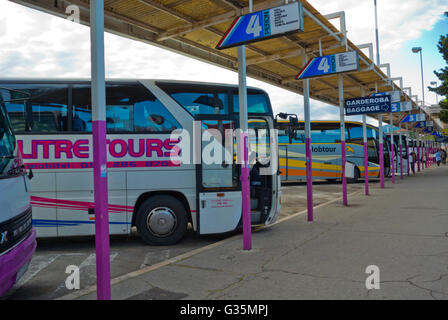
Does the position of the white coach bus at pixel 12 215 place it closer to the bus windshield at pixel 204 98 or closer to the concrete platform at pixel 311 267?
the concrete platform at pixel 311 267

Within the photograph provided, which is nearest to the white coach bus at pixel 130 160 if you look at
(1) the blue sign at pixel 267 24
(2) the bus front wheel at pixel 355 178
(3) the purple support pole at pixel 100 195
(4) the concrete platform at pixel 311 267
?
(4) the concrete platform at pixel 311 267

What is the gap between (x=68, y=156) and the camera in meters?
7.00

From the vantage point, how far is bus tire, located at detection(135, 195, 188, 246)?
7.24 metres

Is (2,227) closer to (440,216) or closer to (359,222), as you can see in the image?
(359,222)

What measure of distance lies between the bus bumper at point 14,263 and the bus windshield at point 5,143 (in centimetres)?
79

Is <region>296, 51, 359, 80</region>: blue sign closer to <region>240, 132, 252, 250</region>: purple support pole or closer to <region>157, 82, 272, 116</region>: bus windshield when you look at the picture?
<region>157, 82, 272, 116</region>: bus windshield

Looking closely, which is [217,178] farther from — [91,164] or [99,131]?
[99,131]

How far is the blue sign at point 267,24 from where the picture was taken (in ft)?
19.4

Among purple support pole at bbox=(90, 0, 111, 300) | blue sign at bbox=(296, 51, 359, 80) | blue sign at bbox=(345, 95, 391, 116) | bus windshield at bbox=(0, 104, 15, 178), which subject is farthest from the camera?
blue sign at bbox=(345, 95, 391, 116)

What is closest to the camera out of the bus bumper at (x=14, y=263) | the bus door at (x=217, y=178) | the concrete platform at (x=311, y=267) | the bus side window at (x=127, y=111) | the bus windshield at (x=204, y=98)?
the bus bumper at (x=14, y=263)

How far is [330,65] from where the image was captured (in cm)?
934

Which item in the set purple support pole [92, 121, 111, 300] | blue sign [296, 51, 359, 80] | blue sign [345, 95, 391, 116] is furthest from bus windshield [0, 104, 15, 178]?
blue sign [345, 95, 391, 116]

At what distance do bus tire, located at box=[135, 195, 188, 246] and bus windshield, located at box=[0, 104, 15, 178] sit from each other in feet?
10.0

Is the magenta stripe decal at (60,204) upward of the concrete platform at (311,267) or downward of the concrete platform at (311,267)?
upward
